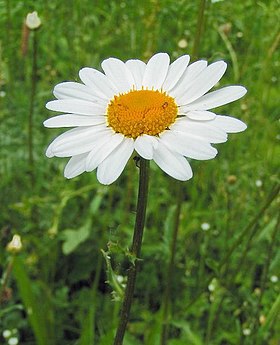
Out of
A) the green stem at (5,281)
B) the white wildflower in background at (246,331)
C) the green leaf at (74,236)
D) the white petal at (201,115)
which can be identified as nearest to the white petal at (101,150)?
the white petal at (201,115)

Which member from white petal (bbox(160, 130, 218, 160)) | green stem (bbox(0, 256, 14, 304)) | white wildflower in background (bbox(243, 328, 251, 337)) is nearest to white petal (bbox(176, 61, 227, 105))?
white petal (bbox(160, 130, 218, 160))

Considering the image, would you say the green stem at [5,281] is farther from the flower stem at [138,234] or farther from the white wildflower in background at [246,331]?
the white wildflower in background at [246,331]

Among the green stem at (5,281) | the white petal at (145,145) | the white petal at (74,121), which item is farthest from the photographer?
the green stem at (5,281)

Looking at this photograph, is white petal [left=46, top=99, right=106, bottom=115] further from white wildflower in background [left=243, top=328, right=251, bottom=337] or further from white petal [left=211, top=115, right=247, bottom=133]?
white wildflower in background [left=243, top=328, right=251, bottom=337]

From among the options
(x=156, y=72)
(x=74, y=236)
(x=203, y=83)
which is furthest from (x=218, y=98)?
(x=74, y=236)

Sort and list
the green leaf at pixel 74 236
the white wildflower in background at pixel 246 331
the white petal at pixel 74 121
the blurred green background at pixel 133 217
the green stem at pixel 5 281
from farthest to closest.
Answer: the green leaf at pixel 74 236
the blurred green background at pixel 133 217
the white wildflower in background at pixel 246 331
the green stem at pixel 5 281
the white petal at pixel 74 121

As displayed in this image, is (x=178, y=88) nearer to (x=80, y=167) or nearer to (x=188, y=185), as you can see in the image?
(x=80, y=167)

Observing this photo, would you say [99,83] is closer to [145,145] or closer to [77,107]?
[77,107]
